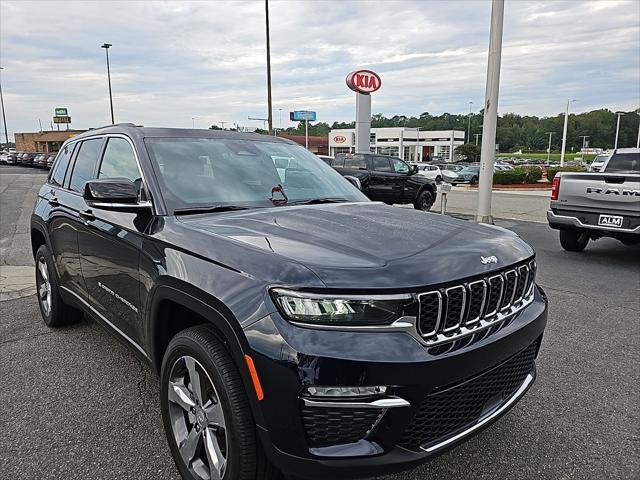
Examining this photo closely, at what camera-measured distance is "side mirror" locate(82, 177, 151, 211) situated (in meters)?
2.69

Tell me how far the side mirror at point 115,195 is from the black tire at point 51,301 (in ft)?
6.16

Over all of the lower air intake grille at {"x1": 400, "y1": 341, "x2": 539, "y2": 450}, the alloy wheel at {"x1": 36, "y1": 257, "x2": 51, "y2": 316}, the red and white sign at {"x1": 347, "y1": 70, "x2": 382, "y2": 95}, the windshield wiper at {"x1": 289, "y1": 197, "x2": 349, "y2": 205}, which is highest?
the red and white sign at {"x1": 347, "y1": 70, "x2": 382, "y2": 95}

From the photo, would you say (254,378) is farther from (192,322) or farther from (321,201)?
(321,201)

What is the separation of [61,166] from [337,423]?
3.84 metres

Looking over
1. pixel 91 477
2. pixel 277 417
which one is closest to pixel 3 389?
pixel 91 477

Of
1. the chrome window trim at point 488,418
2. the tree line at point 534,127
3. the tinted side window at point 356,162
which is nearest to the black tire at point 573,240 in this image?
the chrome window trim at point 488,418

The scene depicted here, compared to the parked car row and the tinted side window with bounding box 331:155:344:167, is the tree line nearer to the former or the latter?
the parked car row

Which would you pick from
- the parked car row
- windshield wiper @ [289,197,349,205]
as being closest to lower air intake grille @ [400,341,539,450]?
windshield wiper @ [289,197,349,205]

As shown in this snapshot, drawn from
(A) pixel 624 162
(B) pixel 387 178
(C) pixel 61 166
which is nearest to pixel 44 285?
(C) pixel 61 166

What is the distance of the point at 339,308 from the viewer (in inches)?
73.5

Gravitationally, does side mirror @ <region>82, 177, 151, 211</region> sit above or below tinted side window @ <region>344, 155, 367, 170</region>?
above

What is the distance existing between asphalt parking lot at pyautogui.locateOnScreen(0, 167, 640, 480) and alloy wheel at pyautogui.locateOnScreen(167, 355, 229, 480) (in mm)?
308

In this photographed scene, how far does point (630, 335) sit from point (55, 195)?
17.1 ft

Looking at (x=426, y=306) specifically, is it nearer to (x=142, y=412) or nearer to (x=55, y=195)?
(x=142, y=412)
